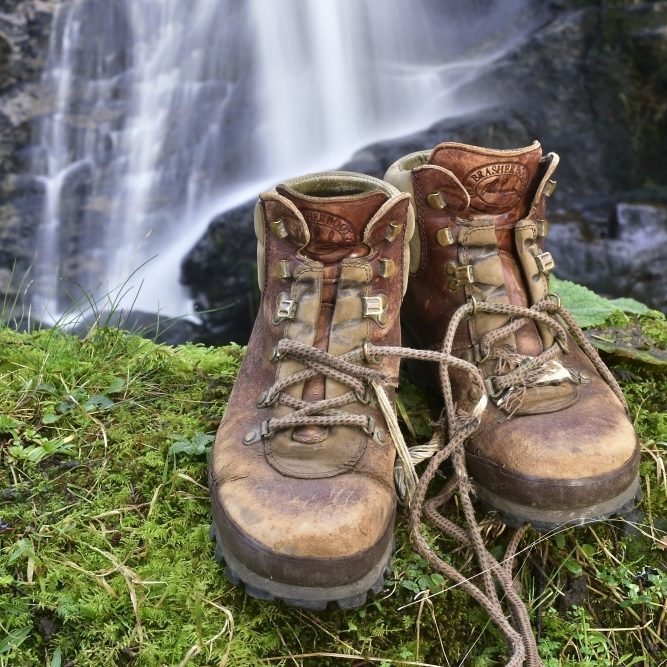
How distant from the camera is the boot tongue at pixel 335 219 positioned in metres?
→ 1.72

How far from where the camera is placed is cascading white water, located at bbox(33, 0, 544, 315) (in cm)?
841

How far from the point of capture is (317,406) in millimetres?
1632

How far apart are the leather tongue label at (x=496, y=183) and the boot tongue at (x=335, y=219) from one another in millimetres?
305

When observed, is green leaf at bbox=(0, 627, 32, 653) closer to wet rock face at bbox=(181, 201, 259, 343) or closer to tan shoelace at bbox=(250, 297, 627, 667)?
tan shoelace at bbox=(250, 297, 627, 667)

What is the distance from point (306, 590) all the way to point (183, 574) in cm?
33

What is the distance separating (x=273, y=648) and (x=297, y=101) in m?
8.34

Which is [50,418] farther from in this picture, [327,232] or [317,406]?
[327,232]

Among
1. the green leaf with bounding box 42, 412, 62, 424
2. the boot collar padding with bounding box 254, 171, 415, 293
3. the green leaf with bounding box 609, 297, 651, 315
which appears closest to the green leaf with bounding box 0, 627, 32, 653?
the green leaf with bounding box 42, 412, 62, 424

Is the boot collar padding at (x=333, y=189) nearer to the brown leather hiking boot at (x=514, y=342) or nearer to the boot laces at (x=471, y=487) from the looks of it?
the brown leather hiking boot at (x=514, y=342)

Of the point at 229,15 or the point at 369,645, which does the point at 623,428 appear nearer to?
the point at 369,645

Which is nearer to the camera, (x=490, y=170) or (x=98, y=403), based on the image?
(x=490, y=170)

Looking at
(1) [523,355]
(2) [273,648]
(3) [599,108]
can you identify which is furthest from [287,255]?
(3) [599,108]

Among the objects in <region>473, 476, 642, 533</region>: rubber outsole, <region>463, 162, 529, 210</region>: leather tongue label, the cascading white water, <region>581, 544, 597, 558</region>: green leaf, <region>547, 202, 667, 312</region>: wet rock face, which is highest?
<region>463, 162, 529, 210</region>: leather tongue label

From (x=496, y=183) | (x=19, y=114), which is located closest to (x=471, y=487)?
(x=496, y=183)
